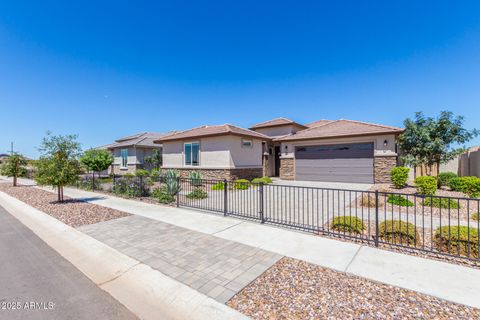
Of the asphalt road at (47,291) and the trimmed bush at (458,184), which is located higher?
the trimmed bush at (458,184)

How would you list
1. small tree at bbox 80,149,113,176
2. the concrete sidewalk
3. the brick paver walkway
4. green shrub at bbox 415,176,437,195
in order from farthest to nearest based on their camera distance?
small tree at bbox 80,149,113,176
green shrub at bbox 415,176,437,195
the brick paver walkway
the concrete sidewalk

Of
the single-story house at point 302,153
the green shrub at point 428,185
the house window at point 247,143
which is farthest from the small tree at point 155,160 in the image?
the green shrub at point 428,185

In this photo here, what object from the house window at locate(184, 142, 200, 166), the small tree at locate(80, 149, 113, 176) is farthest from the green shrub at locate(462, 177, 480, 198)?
the small tree at locate(80, 149, 113, 176)

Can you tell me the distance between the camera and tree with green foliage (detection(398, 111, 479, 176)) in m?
13.2

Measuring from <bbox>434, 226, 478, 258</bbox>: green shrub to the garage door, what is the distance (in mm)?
11748

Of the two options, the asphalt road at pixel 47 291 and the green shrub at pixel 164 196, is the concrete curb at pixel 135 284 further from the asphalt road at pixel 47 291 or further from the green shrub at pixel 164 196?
the green shrub at pixel 164 196

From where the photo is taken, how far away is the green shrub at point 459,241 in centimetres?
461

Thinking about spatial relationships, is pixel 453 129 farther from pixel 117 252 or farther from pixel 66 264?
pixel 66 264

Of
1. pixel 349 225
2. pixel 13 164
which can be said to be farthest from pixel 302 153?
pixel 13 164

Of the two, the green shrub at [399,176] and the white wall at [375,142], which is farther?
the white wall at [375,142]

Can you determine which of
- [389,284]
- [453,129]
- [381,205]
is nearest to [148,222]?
[389,284]

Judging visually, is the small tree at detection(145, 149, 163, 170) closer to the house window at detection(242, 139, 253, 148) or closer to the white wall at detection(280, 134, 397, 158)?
the house window at detection(242, 139, 253, 148)

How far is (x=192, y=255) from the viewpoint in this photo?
464 centimetres

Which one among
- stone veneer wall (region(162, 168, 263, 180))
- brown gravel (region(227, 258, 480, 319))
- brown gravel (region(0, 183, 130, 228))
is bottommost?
brown gravel (region(227, 258, 480, 319))
